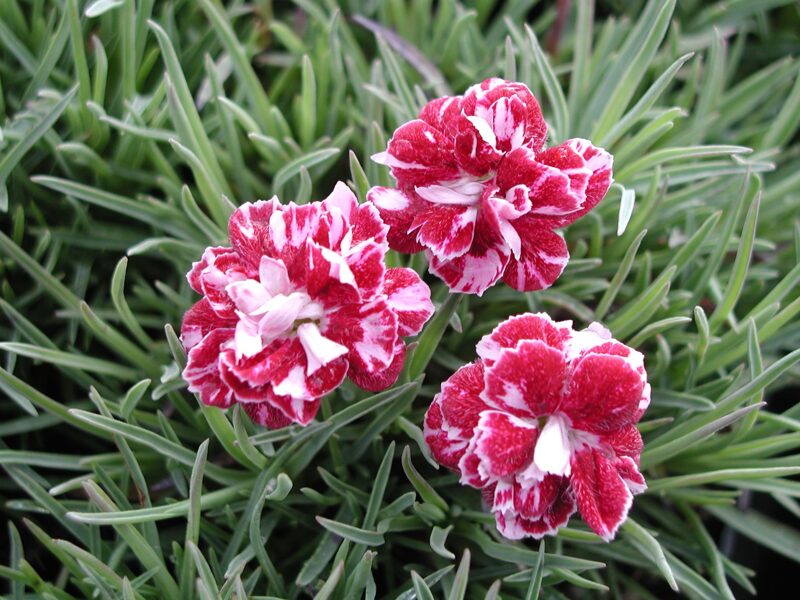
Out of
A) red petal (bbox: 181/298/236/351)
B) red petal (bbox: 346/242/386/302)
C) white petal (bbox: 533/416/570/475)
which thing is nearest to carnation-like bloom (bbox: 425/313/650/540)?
white petal (bbox: 533/416/570/475)

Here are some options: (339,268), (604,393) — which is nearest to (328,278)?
(339,268)

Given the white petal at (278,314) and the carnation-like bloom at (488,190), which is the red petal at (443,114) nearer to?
the carnation-like bloom at (488,190)

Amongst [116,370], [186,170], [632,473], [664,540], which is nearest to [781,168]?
[664,540]

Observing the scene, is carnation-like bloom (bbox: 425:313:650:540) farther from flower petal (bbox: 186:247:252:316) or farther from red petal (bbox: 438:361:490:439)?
flower petal (bbox: 186:247:252:316)

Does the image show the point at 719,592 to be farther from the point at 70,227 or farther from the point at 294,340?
the point at 70,227

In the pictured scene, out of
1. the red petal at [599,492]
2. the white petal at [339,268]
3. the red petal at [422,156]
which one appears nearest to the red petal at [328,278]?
the white petal at [339,268]
